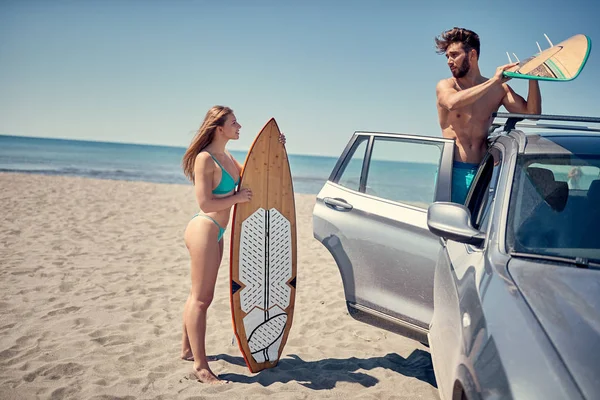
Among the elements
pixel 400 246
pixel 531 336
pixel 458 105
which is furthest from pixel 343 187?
pixel 531 336

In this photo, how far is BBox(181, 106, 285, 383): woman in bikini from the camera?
11.2 feet

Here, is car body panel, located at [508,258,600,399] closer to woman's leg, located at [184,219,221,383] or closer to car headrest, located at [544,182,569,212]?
car headrest, located at [544,182,569,212]

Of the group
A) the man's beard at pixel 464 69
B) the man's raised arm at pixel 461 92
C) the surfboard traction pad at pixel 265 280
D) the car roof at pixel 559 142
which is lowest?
the surfboard traction pad at pixel 265 280

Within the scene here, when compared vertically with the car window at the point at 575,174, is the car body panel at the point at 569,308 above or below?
below

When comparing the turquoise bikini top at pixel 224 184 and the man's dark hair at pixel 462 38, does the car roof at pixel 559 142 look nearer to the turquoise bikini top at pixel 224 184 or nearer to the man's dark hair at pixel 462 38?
the man's dark hair at pixel 462 38

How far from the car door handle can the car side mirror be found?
1324 mm

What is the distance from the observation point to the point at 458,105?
3453 mm

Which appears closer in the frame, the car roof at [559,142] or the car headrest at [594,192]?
the car headrest at [594,192]

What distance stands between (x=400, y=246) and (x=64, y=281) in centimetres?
456

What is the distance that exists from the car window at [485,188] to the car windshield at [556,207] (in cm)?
21

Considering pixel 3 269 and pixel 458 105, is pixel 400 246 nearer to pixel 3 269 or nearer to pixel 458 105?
pixel 458 105

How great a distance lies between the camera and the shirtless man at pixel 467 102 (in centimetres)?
345

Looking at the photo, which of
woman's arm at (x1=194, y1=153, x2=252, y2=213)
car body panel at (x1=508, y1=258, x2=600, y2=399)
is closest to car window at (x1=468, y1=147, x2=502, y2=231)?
car body panel at (x1=508, y1=258, x2=600, y2=399)

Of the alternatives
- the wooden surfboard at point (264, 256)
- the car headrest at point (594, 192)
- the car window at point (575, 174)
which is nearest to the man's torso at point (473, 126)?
the car window at point (575, 174)
